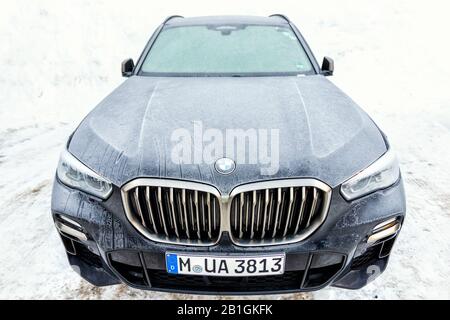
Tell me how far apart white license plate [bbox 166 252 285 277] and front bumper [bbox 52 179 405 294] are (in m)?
0.03

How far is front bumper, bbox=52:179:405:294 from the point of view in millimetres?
1686

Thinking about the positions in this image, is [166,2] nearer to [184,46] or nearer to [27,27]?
[27,27]

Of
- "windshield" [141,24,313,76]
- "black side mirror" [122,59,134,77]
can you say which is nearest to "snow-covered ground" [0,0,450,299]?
"black side mirror" [122,59,134,77]

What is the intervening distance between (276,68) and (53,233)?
2191mm

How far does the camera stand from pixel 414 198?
324 centimetres

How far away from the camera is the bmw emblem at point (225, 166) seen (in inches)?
65.2

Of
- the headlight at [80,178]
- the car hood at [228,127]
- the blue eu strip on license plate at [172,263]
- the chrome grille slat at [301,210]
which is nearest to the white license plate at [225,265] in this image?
the blue eu strip on license plate at [172,263]

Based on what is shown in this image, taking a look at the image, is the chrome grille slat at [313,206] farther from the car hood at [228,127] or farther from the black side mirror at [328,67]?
the black side mirror at [328,67]

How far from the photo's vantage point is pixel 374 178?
1803 millimetres

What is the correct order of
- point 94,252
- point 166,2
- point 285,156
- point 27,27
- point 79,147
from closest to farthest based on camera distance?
point 285,156, point 94,252, point 79,147, point 27,27, point 166,2

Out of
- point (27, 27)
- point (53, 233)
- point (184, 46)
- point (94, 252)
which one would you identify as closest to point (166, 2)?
point (27, 27)

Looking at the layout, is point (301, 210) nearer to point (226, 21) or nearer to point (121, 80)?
point (226, 21)

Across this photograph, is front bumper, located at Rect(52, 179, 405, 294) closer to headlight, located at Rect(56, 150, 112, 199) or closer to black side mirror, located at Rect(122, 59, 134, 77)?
headlight, located at Rect(56, 150, 112, 199)

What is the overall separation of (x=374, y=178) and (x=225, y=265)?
0.86 metres
